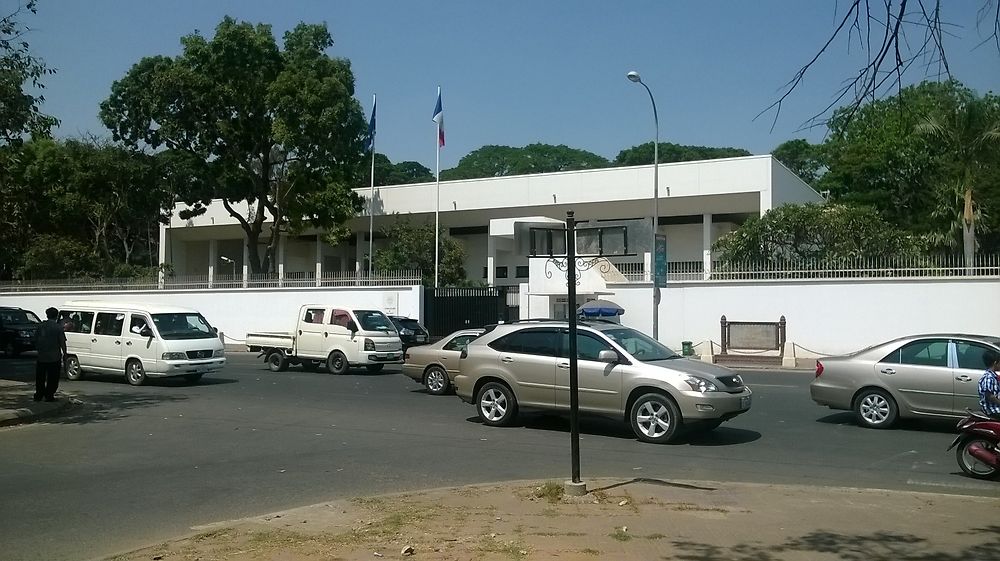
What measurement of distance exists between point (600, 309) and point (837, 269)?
8.24m

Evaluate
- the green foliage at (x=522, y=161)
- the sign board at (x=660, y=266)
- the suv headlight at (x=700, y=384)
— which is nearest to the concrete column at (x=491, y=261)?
the sign board at (x=660, y=266)

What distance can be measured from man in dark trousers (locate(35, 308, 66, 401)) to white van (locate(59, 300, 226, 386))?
4167 mm

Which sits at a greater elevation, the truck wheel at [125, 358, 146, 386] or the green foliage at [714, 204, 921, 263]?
the green foliage at [714, 204, 921, 263]

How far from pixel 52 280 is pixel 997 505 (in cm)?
4760

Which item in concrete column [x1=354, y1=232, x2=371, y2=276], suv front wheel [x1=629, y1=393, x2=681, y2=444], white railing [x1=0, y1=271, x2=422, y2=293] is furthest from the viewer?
concrete column [x1=354, y1=232, x2=371, y2=276]

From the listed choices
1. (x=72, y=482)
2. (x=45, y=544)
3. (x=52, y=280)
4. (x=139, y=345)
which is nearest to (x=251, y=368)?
(x=139, y=345)

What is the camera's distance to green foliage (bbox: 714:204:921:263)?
104ft

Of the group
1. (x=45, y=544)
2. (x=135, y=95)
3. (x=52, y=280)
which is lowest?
(x=45, y=544)

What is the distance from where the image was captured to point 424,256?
43.8 metres

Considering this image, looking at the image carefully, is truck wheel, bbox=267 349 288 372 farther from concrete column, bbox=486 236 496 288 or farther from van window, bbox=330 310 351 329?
concrete column, bbox=486 236 496 288

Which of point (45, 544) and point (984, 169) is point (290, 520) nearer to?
point (45, 544)

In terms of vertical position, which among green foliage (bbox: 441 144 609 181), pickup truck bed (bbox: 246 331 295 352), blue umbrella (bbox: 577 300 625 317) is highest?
green foliage (bbox: 441 144 609 181)

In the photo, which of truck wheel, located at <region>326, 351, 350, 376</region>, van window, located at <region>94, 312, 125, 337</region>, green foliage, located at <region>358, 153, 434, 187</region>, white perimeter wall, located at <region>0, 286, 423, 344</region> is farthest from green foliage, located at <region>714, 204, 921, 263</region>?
green foliage, located at <region>358, 153, 434, 187</region>

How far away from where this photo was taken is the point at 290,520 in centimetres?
769
